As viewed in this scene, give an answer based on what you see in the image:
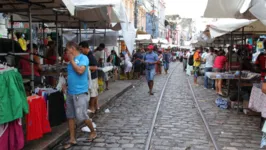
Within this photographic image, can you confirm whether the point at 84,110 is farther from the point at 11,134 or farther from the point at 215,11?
the point at 215,11

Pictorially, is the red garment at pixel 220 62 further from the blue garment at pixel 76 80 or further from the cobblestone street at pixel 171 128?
the blue garment at pixel 76 80

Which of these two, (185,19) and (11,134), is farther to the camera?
(185,19)

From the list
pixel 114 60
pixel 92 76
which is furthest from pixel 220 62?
pixel 92 76

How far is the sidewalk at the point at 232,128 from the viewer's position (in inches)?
267

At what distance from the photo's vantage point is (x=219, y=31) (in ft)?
33.9

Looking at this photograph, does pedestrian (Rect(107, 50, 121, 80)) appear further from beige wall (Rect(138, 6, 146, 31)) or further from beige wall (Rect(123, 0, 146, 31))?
Answer: beige wall (Rect(138, 6, 146, 31))

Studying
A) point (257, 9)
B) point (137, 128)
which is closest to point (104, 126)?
point (137, 128)

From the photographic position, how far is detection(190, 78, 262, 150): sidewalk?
6.77 metres

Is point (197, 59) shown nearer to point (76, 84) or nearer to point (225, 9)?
point (225, 9)

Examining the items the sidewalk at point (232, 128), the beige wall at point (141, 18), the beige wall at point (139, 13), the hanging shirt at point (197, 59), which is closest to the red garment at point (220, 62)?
the hanging shirt at point (197, 59)

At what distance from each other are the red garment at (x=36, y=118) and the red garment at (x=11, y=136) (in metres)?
0.34

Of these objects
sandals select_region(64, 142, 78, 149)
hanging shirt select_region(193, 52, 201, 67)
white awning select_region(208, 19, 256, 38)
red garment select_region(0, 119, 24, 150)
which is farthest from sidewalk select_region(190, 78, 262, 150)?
hanging shirt select_region(193, 52, 201, 67)

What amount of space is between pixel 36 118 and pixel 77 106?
0.80m

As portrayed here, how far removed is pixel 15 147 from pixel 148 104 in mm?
6769
